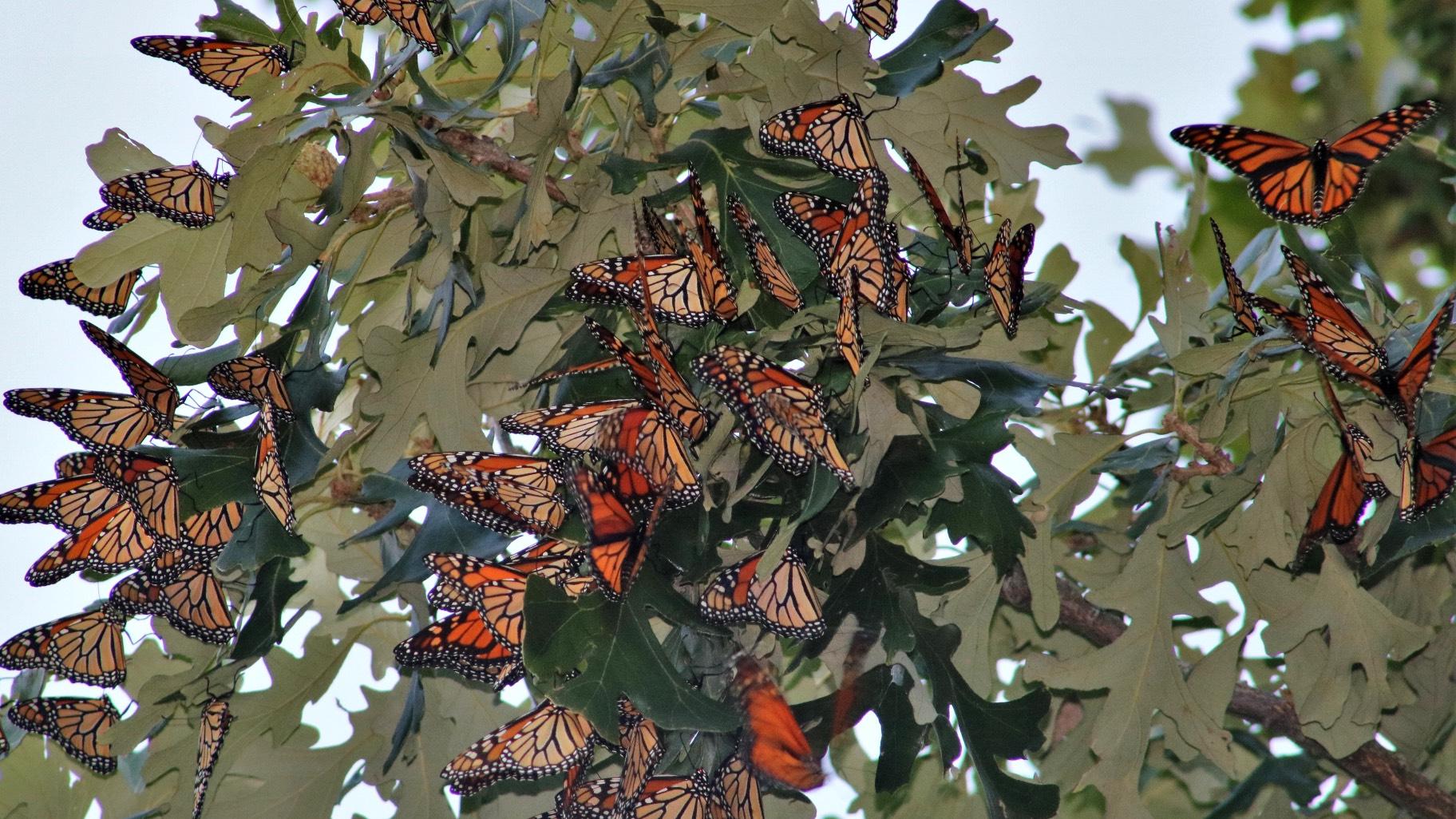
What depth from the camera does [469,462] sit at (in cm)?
186

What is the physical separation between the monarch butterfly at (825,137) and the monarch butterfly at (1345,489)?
2.63 ft

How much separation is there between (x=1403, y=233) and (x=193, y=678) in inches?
146

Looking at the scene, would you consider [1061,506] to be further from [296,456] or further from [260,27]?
[260,27]

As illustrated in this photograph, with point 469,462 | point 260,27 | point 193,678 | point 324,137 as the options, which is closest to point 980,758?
point 469,462

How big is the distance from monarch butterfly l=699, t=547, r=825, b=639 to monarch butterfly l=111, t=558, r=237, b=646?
0.84 m

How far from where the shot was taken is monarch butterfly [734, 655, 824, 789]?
1.75 metres

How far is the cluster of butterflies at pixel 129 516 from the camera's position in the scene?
1.83 metres

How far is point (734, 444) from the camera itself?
1778 mm

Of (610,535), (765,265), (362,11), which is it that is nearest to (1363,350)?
(765,265)

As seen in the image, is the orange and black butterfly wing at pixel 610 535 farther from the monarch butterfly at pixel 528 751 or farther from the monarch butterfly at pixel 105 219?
the monarch butterfly at pixel 105 219

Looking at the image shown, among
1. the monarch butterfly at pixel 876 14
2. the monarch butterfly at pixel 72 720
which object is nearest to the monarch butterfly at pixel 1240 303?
the monarch butterfly at pixel 876 14

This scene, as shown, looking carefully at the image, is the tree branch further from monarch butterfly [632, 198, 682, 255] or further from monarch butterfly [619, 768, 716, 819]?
monarch butterfly [632, 198, 682, 255]

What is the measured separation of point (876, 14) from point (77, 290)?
4.70 ft

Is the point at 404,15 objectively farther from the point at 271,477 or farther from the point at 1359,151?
the point at 1359,151
